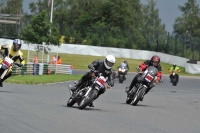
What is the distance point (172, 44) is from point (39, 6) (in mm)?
53227

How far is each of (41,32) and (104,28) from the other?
85.2ft

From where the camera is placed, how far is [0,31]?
66875 millimetres

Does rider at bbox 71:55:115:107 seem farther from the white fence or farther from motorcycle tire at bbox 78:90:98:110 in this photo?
the white fence

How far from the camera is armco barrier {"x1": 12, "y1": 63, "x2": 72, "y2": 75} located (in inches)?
1410

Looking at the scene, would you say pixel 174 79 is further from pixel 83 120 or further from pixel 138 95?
pixel 83 120

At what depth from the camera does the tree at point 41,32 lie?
4516 centimetres

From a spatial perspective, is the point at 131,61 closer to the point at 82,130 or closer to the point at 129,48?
the point at 129,48

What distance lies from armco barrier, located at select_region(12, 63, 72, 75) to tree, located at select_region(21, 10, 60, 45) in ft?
8.13

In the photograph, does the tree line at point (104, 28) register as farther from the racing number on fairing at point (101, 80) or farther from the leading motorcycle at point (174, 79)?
the racing number on fairing at point (101, 80)

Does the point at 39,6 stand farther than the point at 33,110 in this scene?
Yes

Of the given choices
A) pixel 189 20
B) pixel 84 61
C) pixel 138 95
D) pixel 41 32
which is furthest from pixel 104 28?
pixel 138 95

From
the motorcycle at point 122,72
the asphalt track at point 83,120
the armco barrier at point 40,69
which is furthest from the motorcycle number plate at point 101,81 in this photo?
the motorcycle at point 122,72

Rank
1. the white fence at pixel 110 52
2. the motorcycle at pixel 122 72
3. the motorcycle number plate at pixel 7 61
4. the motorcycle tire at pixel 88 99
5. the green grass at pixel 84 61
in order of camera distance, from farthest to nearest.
Result: 1. the white fence at pixel 110 52
2. the green grass at pixel 84 61
3. the motorcycle at pixel 122 72
4. the motorcycle number plate at pixel 7 61
5. the motorcycle tire at pixel 88 99

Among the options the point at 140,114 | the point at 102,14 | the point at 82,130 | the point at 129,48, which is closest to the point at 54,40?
the point at 129,48
